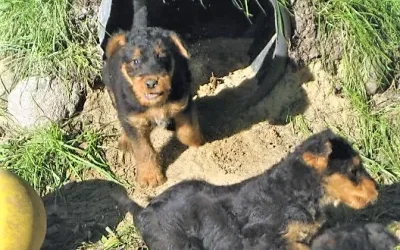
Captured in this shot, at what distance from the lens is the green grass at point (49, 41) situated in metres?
8.04

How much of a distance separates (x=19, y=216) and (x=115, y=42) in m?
2.02

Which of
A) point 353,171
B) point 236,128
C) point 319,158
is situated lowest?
point 236,128

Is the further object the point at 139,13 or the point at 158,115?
the point at 139,13

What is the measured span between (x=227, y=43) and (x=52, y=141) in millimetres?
2704

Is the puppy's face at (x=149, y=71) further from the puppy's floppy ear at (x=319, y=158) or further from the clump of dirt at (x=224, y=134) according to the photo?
the puppy's floppy ear at (x=319, y=158)

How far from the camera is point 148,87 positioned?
6.88 m

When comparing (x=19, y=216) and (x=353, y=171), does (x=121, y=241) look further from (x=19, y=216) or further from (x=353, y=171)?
(x=353, y=171)

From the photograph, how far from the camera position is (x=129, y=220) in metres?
6.86

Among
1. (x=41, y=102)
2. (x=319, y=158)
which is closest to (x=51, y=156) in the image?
(x=41, y=102)

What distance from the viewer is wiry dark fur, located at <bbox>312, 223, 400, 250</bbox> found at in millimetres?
5801

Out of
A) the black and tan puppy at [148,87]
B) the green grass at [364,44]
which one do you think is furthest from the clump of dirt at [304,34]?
the black and tan puppy at [148,87]

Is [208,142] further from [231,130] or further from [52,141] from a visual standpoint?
[52,141]

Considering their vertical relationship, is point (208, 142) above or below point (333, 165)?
below

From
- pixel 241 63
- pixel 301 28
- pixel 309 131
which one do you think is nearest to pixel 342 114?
pixel 309 131
